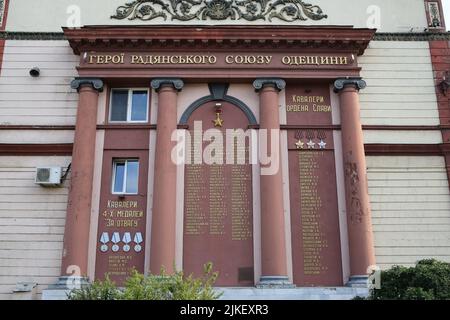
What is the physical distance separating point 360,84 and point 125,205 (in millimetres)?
8561

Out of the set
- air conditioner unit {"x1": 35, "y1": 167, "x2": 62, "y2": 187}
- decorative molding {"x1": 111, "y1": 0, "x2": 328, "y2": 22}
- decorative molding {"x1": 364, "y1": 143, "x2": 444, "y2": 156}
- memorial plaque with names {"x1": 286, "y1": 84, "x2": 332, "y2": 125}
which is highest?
decorative molding {"x1": 111, "y1": 0, "x2": 328, "y2": 22}

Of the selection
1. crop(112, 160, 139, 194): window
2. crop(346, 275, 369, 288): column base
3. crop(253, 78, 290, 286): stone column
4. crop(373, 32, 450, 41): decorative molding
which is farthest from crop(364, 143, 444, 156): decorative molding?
crop(112, 160, 139, 194): window

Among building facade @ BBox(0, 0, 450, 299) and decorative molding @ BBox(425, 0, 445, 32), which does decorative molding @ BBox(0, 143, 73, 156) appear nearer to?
building facade @ BBox(0, 0, 450, 299)

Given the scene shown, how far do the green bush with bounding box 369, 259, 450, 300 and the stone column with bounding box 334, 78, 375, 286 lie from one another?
3.01 meters

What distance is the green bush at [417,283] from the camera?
1177cm

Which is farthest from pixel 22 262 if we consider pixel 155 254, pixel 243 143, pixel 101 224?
pixel 243 143

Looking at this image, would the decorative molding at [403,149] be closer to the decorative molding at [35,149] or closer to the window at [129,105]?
the window at [129,105]

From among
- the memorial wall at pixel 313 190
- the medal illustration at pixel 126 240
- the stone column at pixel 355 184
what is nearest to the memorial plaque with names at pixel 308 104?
the memorial wall at pixel 313 190

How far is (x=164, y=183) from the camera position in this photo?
16.5 m

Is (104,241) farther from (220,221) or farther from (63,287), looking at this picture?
(220,221)

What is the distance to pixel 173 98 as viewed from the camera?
17.7 m

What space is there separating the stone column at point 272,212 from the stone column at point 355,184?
205 centimetres

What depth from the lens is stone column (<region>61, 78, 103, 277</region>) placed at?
1591 centimetres
